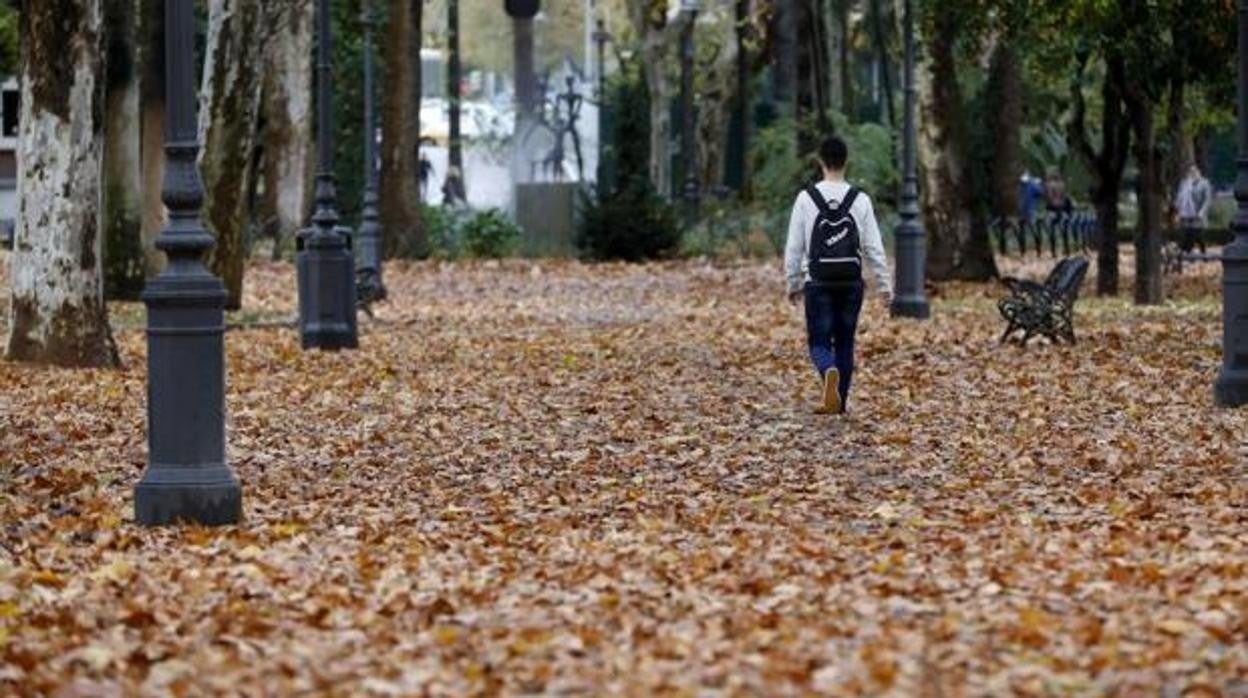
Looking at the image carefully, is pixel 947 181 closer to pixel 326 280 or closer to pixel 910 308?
pixel 910 308

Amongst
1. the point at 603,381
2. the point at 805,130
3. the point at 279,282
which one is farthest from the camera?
the point at 805,130

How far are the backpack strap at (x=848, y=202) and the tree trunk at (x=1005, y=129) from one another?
1403 inches

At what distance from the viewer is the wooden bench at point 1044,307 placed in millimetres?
29672

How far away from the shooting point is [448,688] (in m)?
10.1

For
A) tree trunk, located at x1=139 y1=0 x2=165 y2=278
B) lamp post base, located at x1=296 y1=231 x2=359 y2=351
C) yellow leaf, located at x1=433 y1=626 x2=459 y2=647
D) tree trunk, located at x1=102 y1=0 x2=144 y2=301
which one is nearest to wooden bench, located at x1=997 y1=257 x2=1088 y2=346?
lamp post base, located at x1=296 y1=231 x2=359 y2=351

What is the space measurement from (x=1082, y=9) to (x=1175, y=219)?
28.2 metres

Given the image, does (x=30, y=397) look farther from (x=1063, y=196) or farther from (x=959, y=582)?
(x=1063, y=196)

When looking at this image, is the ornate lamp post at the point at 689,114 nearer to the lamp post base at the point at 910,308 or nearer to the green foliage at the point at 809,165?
the green foliage at the point at 809,165

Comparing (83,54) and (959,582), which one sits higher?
(83,54)

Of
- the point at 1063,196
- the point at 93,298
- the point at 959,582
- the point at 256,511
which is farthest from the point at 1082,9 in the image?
the point at 1063,196

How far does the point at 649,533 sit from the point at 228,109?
67.5ft

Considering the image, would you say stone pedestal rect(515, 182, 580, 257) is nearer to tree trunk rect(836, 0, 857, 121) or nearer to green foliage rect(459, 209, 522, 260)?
green foliage rect(459, 209, 522, 260)

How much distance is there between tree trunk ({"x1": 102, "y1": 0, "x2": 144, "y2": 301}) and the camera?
34.6 m

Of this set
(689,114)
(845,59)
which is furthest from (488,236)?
(845,59)
